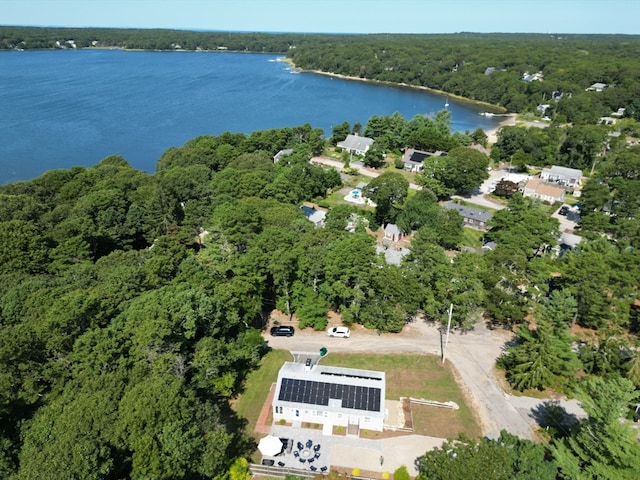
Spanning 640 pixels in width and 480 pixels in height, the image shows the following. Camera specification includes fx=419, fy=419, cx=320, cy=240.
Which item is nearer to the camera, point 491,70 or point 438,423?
point 438,423

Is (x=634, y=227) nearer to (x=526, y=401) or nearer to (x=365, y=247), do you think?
(x=526, y=401)

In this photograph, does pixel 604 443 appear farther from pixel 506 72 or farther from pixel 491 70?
pixel 491 70

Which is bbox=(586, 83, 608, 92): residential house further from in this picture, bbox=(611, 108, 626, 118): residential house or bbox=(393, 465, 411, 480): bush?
bbox=(393, 465, 411, 480): bush

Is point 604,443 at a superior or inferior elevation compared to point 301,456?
superior

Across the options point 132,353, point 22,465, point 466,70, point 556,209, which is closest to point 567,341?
point 132,353

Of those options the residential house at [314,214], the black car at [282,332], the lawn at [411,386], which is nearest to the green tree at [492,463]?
the lawn at [411,386]

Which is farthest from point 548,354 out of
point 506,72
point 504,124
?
point 506,72

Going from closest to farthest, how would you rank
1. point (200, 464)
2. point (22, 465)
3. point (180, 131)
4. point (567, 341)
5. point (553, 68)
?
point (22, 465) → point (200, 464) → point (567, 341) → point (180, 131) → point (553, 68)

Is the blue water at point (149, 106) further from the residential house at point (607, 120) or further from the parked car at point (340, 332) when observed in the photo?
the parked car at point (340, 332)
